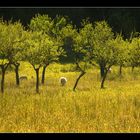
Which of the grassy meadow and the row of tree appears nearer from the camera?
the grassy meadow

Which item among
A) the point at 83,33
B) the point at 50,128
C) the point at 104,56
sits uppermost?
the point at 83,33

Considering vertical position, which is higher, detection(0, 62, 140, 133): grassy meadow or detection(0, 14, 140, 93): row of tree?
detection(0, 14, 140, 93): row of tree

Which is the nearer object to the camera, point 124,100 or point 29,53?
point 124,100

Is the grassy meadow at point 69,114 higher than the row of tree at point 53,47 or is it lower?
lower

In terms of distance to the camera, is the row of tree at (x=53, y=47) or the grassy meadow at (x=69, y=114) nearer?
the grassy meadow at (x=69, y=114)

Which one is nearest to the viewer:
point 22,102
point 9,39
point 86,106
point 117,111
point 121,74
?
point 117,111

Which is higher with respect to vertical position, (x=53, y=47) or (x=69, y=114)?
(x=53, y=47)

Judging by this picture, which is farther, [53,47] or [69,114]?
[53,47]

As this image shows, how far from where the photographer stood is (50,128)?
61.3 ft

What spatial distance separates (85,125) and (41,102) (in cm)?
841

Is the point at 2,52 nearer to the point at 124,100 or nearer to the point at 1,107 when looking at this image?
the point at 1,107
